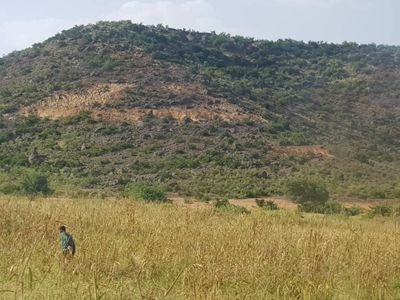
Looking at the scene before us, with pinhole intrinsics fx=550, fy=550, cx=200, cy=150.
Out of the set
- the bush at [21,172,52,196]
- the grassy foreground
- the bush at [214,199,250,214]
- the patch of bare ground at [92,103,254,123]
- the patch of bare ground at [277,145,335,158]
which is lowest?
the bush at [21,172,52,196]

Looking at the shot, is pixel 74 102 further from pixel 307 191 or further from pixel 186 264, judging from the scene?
pixel 186 264

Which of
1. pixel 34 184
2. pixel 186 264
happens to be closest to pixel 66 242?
pixel 186 264

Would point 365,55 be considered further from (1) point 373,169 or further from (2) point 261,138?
(1) point 373,169

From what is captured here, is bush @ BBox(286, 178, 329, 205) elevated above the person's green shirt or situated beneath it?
situated beneath

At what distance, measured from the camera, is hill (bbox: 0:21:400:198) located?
34500 mm

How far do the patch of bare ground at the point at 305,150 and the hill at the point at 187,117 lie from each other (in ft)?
0.44

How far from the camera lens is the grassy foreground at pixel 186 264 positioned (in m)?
4.09

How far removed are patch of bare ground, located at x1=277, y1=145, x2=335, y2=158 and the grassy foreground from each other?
34.3 m

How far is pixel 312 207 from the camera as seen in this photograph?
24.2 m

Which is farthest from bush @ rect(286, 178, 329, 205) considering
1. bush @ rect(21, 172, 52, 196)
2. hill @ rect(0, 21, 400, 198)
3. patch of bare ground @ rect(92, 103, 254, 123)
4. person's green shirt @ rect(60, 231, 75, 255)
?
person's green shirt @ rect(60, 231, 75, 255)

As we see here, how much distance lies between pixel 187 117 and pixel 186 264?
4278 cm

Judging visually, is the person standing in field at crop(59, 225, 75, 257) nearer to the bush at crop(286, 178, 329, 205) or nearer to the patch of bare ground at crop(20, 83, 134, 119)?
the bush at crop(286, 178, 329, 205)

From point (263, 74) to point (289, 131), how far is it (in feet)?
71.1

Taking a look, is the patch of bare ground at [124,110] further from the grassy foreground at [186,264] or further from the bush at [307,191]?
the grassy foreground at [186,264]
